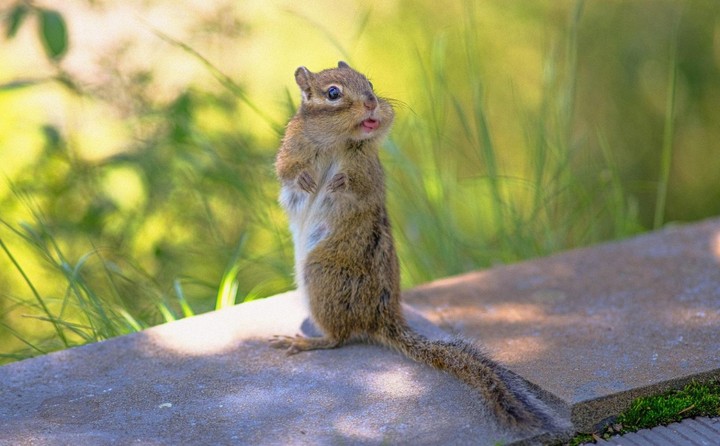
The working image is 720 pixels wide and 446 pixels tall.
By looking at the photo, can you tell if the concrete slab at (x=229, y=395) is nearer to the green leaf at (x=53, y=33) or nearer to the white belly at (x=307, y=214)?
the white belly at (x=307, y=214)

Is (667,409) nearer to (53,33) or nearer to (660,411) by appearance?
(660,411)

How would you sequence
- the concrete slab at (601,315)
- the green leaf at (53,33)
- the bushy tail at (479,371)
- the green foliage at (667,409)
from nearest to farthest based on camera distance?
the bushy tail at (479,371) < the green foliage at (667,409) < the concrete slab at (601,315) < the green leaf at (53,33)

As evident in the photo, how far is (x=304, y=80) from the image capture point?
327cm

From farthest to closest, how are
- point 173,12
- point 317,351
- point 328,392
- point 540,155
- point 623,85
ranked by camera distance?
point 623,85, point 173,12, point 540,155, point 317,351, point 328,392

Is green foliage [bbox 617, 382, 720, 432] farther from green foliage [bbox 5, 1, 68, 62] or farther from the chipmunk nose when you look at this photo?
green foliage [bbox 5, 1, 68, 62]

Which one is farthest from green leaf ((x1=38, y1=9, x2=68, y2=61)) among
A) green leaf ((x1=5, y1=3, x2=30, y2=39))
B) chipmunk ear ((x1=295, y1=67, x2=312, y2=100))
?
chipmunk ear ((x1=295, y1=67, x2=312, y2=100))

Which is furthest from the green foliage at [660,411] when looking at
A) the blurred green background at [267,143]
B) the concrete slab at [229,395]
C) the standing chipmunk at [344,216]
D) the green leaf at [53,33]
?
the green leaf at [53,33]

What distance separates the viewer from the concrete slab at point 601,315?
2803mm

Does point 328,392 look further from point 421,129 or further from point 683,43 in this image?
point 683,43

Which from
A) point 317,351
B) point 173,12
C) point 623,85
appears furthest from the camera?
point 623,85

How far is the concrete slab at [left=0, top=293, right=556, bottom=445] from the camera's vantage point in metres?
2.61

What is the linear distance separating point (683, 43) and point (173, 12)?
126 inches

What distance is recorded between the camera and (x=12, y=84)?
4.00 m

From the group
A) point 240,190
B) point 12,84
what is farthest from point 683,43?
point 12,84
